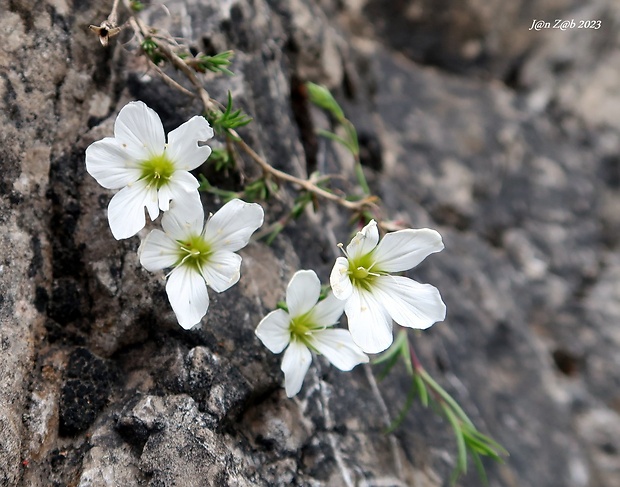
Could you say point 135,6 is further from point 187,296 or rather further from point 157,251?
point 187,296

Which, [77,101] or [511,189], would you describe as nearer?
[77,101]

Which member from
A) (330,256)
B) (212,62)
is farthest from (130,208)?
(330,256)

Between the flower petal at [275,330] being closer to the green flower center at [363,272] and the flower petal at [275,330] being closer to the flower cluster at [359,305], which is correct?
the flower cluster at [359,305]

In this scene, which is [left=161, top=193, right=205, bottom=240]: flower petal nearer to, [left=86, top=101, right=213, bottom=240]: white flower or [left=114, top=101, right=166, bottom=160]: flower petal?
[left=86, top=101, right=213, bottom=240]: white flower

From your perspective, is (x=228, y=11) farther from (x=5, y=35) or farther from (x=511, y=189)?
(x=511, y=189)

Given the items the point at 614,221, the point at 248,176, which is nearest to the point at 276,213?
the point at 248,176

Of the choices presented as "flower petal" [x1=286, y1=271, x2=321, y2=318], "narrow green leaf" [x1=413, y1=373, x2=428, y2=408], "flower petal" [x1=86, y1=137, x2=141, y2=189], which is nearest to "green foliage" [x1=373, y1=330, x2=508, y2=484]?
"narrow green leaf" [x1=413, y1=373, x2=428, y2=408]
